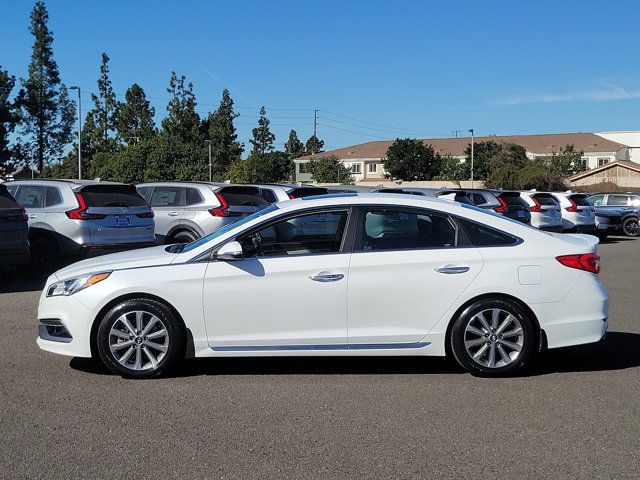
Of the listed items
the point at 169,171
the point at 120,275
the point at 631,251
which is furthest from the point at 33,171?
the point at 120,275

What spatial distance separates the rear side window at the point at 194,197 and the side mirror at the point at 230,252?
908cm

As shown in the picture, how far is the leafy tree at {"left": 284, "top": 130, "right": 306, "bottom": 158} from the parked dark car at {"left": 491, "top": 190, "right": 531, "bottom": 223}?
95511 millimetres

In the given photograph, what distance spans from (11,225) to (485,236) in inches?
306

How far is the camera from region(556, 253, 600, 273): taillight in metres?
6.46

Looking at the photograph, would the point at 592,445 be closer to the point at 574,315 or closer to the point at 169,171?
the point at 574,315

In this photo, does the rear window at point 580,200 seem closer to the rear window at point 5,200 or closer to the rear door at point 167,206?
the rear door at point 167,206

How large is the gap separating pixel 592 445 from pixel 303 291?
252cm

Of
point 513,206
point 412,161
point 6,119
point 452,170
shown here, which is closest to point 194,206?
point 513,206

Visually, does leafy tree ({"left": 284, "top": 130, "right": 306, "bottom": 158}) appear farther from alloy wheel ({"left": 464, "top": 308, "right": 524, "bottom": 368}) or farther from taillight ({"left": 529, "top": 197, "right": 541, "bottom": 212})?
alloy wheel ({"left": 464, "top": 308, "right": 524, "bottom": 368})

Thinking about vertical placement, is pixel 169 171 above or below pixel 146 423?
above

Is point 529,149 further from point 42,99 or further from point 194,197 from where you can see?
point 194,197

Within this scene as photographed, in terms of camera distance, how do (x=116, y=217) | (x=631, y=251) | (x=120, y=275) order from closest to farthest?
(x=120, y=275) → (x=116, y=217) → (x=631, y=251)

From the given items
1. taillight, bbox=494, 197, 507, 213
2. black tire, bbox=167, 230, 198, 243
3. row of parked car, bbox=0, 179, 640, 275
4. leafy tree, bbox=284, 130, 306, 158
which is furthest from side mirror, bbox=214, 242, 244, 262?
leafy tree, bbox=284, 130, 306, 158

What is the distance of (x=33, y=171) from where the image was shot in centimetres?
7338
